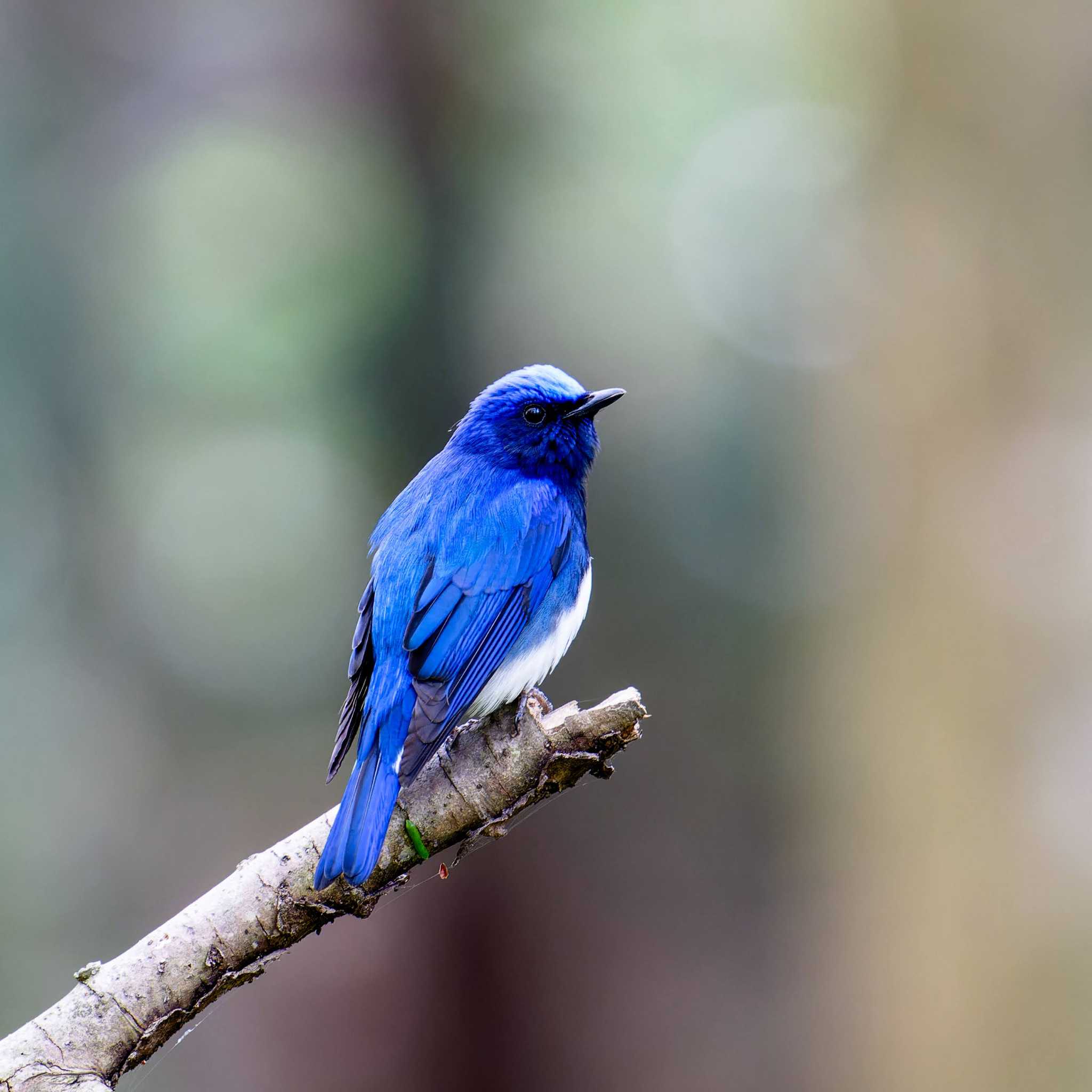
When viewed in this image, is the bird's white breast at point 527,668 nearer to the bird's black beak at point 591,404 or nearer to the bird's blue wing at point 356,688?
the bird's blue wing at point 356,688

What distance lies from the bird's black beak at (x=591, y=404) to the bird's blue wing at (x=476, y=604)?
0.34m

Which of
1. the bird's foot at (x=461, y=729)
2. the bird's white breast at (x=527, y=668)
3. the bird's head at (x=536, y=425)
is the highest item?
the bird's head at (x=536, y=425)

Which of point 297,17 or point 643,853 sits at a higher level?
point 297,17

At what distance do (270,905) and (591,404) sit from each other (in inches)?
78.2

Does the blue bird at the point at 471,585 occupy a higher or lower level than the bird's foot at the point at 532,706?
higher

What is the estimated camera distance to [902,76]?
Answer: 260 inches

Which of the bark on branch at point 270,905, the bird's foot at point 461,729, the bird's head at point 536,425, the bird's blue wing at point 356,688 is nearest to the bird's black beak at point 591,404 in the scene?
the bird's head at point 536,425

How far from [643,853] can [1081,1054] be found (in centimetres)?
265

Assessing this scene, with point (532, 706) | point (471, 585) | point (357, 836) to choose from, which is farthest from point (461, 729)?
point (357, 836)

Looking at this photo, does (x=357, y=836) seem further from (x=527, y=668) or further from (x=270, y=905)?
(x=527, y=668)

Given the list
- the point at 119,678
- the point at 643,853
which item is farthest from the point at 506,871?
the point at 119,678

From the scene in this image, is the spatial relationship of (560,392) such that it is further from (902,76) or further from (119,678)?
(119,678)

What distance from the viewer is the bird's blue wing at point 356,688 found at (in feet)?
10.0

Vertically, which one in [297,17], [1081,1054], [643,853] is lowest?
Answer: [1081,1054]
